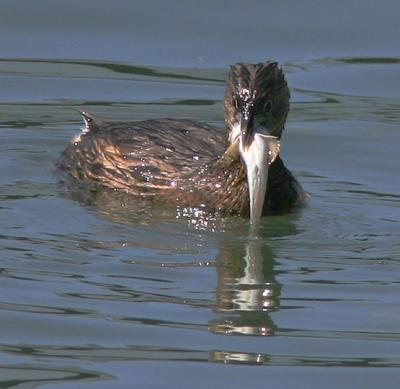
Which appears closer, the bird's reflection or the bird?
the bird's reflection

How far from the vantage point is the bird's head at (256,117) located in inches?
440

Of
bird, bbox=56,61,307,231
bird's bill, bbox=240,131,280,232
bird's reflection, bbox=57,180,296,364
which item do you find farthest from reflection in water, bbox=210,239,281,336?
bird, bbox=56,61,307,231

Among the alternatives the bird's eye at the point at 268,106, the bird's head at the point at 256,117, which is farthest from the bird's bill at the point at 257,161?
the bird's eye at the point at 268,106

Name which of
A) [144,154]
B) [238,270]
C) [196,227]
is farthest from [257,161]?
[144,154]

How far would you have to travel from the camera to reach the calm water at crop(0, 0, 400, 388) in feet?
28.7

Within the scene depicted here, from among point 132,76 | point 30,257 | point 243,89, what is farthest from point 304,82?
point 30,257

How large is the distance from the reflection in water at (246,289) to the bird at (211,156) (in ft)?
1.75

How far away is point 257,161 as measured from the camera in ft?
36.4

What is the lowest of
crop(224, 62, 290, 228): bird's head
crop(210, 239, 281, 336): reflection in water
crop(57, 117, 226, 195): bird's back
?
crop(210, 239, 281, 336): reflection in water

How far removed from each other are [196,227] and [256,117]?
0.79 meters

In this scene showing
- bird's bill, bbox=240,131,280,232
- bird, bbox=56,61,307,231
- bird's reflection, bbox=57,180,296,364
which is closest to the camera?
bird's reflection, bbox=57,180,296,364

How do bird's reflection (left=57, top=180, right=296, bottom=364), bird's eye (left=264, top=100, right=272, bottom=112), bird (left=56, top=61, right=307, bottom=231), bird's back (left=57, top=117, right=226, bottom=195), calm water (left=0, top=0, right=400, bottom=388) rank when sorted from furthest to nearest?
bird's back (left=57, top=117, right=226, bottom=195) → bird's eye (left=264, top=100, right=272, bottom=112) → bird (left=56, top=61, right=307, bottom=231) → bird's reflection (left=57, top=180, right=296, bottom=364) → calm water (left=0, top=0, right=400, bottom=388)

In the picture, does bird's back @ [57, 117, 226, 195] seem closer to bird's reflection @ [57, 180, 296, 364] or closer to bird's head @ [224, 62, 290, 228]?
bird's reflection @ [57, 180, 296, 364]

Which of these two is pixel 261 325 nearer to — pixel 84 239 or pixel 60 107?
pixel 84 239
